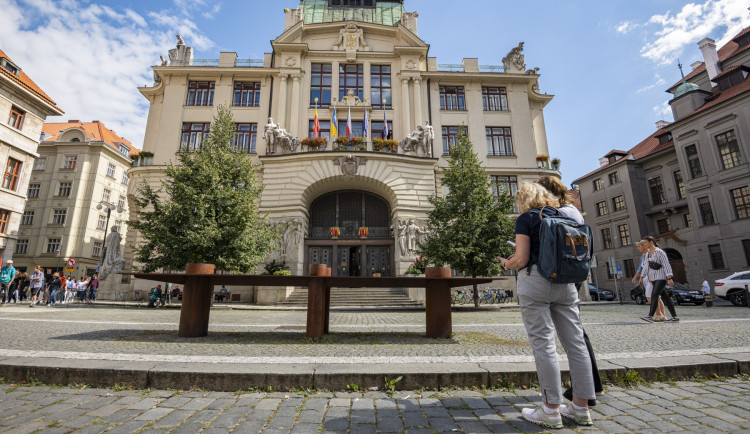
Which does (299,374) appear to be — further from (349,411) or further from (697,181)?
(697,181)

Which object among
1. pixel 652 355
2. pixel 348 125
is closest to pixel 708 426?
pixel 652 355

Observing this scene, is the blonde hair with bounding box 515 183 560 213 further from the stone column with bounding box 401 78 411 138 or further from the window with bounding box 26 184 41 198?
the window with bounding box 26 184 41 198

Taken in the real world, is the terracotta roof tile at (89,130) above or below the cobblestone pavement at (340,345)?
above

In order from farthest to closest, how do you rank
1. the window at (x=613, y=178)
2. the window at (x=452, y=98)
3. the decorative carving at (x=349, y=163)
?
the window at (x=613, y=178) → the window at (x=452, y=98) → the decorative carving at (x=349, y=163)

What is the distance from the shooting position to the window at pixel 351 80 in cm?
2734

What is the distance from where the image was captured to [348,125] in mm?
24391

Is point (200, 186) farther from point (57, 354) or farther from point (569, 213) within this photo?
point (569, 213)

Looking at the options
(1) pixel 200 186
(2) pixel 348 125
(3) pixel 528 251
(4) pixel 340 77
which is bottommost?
(3) pixel 528 251

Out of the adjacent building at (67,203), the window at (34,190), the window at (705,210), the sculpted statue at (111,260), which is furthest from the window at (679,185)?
the window at (34,190)

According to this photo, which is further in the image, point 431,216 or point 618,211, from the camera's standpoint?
point 618,211

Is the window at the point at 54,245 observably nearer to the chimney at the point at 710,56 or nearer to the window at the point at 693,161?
the window at the point at 693,161

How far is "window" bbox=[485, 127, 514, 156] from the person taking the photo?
27.1 m

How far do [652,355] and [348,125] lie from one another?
22.2 meters

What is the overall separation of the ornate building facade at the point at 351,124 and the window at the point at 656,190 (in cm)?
1450
